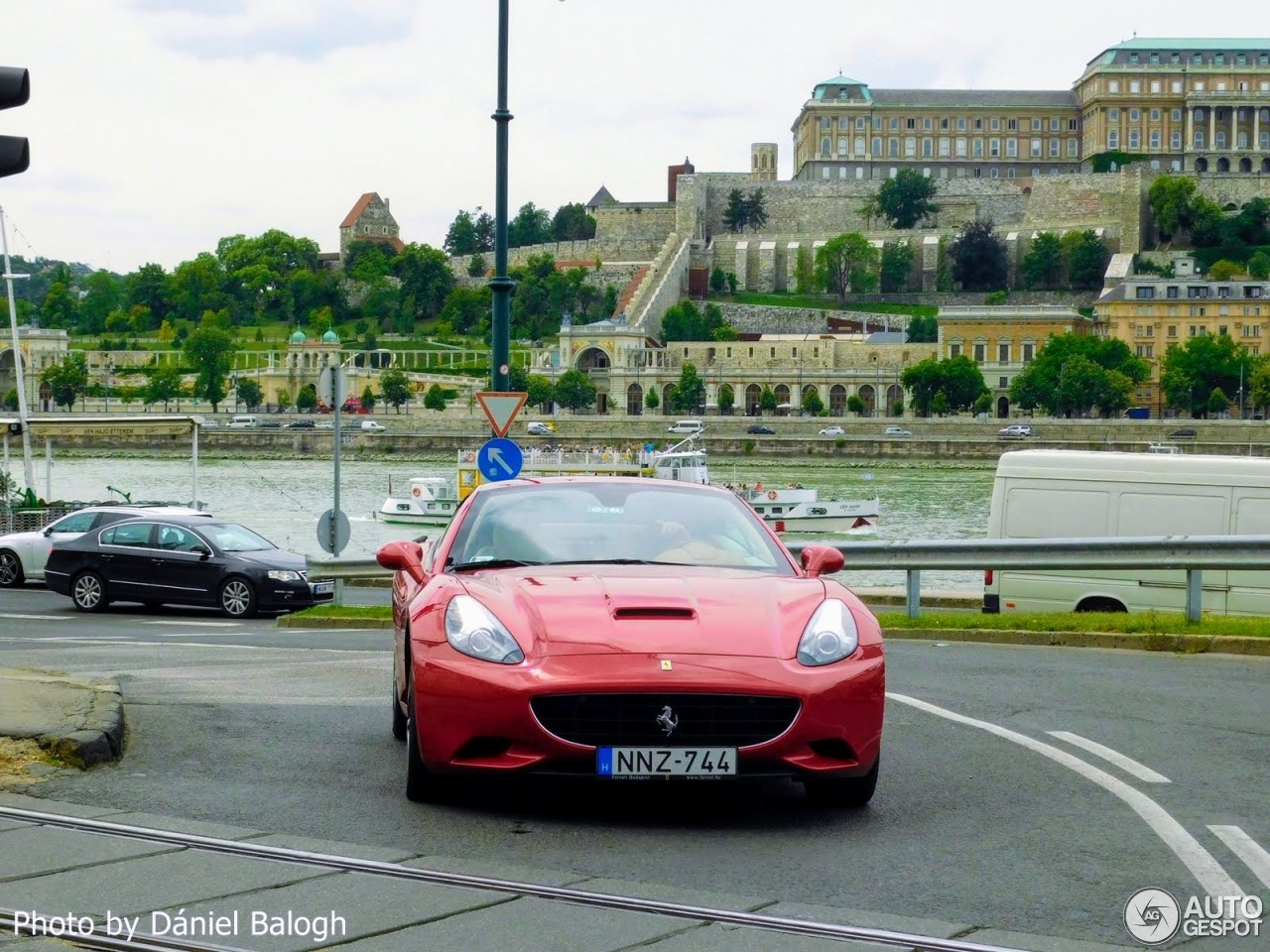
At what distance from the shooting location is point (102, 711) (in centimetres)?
755

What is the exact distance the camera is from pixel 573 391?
127812 mm

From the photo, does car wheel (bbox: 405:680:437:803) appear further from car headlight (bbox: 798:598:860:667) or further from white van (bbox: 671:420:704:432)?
white van (bbox: 671:420:704:432)

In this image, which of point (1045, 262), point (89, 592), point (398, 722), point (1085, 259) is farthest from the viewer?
point (1045, 262)

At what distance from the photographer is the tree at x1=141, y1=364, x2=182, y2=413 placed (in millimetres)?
138625

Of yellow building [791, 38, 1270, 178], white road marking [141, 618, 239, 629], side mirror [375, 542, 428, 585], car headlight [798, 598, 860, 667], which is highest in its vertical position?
yellow building [791, 38, 1270, 178]

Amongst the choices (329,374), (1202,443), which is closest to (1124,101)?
(1202,443)

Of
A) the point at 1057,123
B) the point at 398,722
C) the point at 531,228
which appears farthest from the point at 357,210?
the point at 398,722

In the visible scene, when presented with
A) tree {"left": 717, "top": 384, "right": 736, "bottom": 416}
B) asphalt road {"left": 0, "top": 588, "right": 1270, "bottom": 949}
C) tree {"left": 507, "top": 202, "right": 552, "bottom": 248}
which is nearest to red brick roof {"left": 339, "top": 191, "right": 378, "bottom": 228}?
tree {"left": 507, "top": 202, "right": 552, "bottom": 248}

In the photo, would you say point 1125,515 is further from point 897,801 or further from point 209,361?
point 209,361

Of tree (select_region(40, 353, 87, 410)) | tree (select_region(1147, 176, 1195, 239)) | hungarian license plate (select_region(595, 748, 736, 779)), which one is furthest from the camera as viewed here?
tree (select_region(1147, 176, 1195, 239))

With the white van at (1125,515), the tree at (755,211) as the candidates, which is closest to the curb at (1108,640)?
the white van at (1125,515)

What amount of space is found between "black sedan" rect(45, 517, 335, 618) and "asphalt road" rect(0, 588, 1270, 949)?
10193 millimetres

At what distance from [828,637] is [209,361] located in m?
135

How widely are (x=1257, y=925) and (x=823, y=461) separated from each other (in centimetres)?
9500
